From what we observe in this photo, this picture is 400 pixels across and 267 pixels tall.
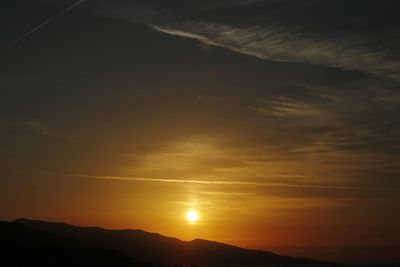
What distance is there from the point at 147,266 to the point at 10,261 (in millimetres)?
32526

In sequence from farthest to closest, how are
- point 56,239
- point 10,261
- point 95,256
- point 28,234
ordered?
point 56,239 < point 28,234 < point 95,256 < point 10,261

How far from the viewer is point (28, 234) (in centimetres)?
15062

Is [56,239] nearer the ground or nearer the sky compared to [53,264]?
nearer the sky

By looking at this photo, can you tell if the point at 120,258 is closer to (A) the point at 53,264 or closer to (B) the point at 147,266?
(B) the point at 147,266

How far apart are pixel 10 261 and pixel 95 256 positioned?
21737mm

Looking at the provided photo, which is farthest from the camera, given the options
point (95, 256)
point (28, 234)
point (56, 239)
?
point (56, 239)

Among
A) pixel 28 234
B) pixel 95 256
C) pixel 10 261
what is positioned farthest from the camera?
pixel 28 234

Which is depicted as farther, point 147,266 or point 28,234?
point 28,234

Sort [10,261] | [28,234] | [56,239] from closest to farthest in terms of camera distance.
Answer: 1. [10,261]
2. [28,234]
3. [56,239]

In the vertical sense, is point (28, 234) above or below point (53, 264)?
above

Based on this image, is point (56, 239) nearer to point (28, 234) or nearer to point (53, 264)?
point (28, 234)

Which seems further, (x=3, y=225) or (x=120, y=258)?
(x=3, y=225)

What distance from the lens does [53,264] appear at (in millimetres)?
108375

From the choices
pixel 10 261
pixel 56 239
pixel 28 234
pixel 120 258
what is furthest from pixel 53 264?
pixel 56 239
